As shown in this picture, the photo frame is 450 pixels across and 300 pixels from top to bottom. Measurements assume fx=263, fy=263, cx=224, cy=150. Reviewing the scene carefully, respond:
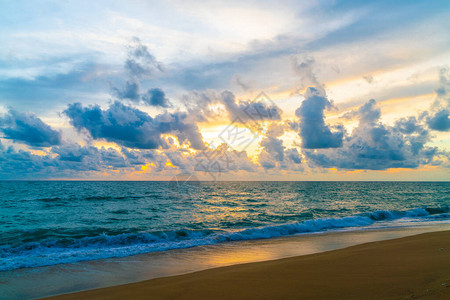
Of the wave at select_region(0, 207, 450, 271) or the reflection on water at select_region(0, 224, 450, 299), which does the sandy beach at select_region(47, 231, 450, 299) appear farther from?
the wave at select_region(0, 207, 450, 271)

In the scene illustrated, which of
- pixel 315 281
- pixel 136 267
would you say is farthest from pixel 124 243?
pixel 315 281

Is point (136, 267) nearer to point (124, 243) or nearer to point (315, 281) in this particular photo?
point (124, 243)

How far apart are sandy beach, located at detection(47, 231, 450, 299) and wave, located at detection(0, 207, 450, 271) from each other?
16.8 ft

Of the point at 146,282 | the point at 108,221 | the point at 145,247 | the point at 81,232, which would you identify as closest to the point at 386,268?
the point at 146,282

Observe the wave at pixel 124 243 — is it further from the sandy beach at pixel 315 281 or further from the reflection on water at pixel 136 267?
the sandy beach at pixel 315 281

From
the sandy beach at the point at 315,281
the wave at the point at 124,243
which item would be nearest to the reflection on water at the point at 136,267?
the wave at the point at 124,243

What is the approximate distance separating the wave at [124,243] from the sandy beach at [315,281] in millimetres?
5115

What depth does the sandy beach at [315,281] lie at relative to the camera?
5949 mm

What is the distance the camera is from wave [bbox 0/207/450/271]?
1132 centimetres

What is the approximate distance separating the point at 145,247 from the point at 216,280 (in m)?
7.40

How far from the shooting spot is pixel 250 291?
646 cm

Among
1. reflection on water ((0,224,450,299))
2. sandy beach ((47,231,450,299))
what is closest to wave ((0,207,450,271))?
reflection on water ((0,224,450,299))

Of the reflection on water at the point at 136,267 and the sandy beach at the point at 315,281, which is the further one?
the reflection on water at the point at 136,267

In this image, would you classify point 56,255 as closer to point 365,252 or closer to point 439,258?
point 365,252
